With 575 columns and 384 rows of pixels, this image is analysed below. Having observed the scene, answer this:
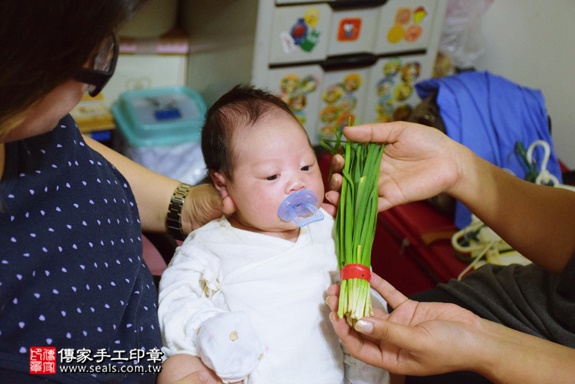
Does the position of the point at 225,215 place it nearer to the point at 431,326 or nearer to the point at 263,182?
the point at 263,182

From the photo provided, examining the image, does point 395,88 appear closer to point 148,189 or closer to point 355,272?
point 148,189

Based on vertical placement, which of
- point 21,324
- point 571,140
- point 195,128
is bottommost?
point 195,128

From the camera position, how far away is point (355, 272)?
1136 millimetres

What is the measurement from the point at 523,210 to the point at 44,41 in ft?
3.42

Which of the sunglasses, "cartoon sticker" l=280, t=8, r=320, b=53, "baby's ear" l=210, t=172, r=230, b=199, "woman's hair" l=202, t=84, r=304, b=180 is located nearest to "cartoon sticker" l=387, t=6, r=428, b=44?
"cartoon sticker" l=280, t=8, r=320, b=53

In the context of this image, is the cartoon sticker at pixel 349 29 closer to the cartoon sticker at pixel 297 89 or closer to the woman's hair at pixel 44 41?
the cartoon sticker at pixel 297 89

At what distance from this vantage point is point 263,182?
4.00ft

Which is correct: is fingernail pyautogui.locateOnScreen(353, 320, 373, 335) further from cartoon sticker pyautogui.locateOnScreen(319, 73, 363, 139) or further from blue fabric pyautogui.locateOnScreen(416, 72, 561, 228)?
cartoon sticker pyautogui.locateOnScreen(319, 73, 363, 139)

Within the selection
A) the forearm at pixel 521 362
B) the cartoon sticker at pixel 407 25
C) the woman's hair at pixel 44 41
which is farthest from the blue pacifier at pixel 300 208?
the cartoon sticker at pixel 407 25

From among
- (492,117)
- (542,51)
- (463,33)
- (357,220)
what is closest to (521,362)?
(357,220)

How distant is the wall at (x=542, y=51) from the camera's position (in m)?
2.49

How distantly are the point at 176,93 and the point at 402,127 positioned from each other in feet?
5.58

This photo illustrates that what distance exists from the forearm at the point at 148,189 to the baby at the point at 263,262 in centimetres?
14

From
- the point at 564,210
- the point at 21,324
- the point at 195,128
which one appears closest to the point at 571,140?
the point at 564,210
